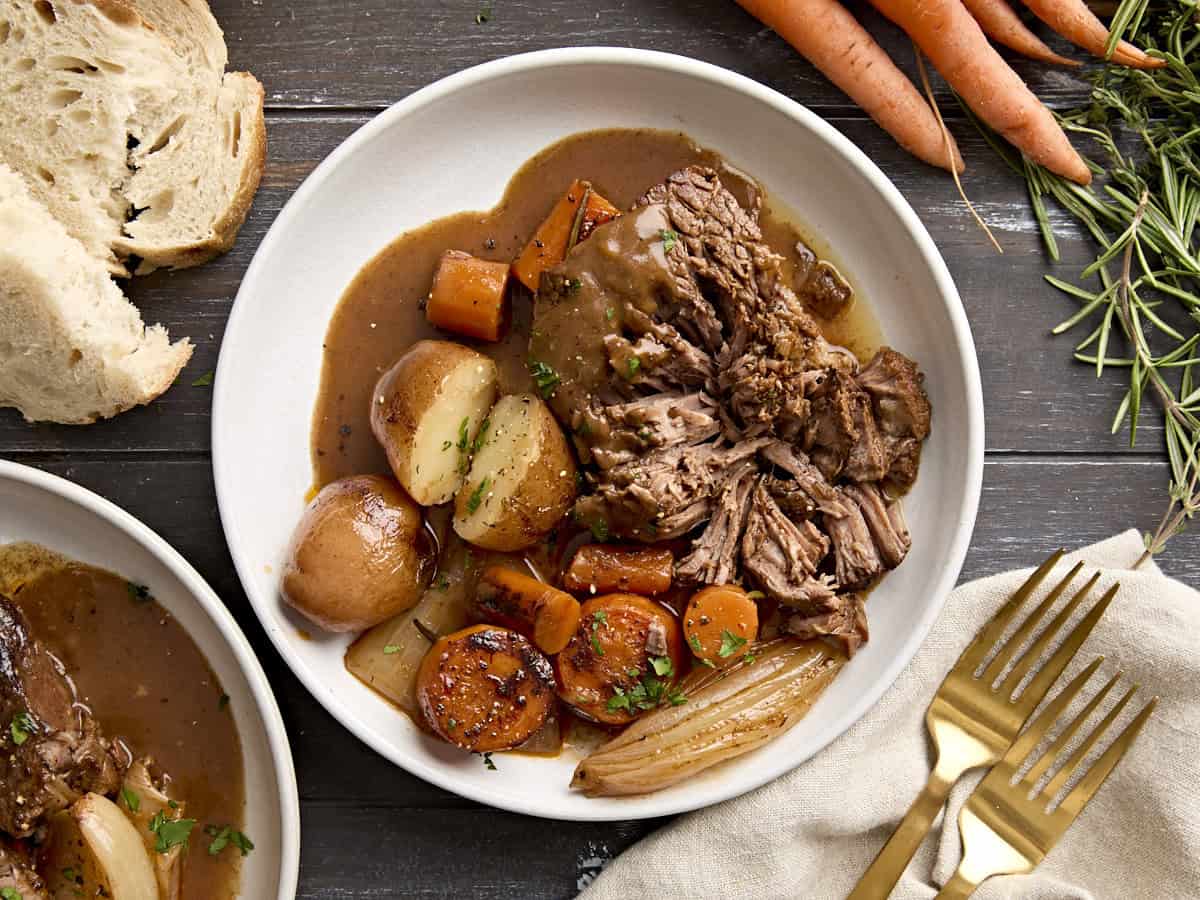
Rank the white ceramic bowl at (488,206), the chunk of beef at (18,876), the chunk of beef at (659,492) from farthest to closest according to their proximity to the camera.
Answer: the white ceramic bowl at (488,206)
the chunk of beef at (659,492)
the chunk of beef at (18,876)

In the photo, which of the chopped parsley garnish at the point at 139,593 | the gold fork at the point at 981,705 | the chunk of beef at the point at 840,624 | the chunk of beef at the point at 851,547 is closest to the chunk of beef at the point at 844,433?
the chunk of beef at the point at 851,547

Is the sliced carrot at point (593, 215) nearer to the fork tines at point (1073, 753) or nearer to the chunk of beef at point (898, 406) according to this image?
the chunk of beef at point (898, 406)

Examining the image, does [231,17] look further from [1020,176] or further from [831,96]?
[1020,176]

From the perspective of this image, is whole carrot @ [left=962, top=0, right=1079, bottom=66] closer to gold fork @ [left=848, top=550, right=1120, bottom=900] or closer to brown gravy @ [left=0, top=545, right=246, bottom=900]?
gold fork @ [left=848, top=550, right=1120, bottom=900]

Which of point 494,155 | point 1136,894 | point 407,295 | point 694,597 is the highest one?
point 494,155

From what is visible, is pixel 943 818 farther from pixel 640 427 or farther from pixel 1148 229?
pixel 1148 229

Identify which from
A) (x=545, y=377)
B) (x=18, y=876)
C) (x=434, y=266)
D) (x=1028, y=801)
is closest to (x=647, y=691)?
(x=545, y=377)

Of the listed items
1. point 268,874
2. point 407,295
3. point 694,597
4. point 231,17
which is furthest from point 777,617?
point 231,17
